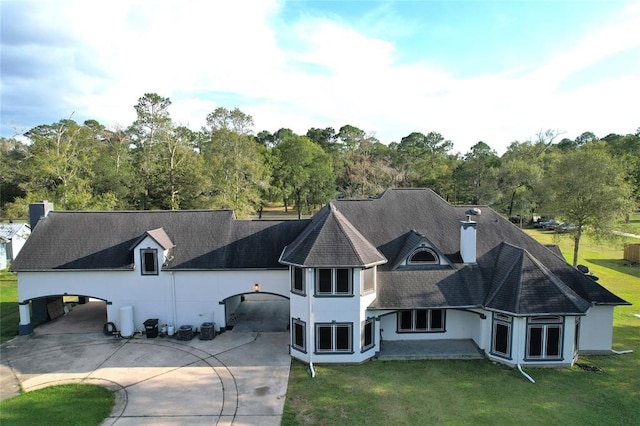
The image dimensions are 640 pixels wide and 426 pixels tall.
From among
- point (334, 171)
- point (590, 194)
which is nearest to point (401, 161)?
point (334, 171)

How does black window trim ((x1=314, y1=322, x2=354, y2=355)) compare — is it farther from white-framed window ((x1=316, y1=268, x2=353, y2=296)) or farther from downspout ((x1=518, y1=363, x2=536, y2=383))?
downspout ((x1=518, y1=363, x2=536, y2=383))

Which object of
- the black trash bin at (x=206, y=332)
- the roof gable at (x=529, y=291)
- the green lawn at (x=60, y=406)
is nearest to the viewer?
the green lawn at (x=60, y=406)

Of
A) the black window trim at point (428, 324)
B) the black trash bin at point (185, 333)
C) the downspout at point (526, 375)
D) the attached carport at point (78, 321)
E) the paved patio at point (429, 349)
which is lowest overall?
the attached carport at point (78, 321)

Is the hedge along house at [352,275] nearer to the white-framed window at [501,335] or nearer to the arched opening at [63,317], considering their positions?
the white-framed window at [501,335]

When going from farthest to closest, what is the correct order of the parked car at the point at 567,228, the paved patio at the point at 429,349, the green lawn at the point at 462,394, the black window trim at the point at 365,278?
the parked car at the point at 567,228, the paved patio at the point at 429,349, the black window trim at the point at 365,278, the green lawn at the point at 462,394

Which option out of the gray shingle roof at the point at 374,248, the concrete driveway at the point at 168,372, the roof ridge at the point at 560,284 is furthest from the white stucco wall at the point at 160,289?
the roof ridge at the point at 560,284

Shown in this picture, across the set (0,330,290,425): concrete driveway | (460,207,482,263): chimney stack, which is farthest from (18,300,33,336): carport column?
(460,207,482,263): chimney stack
